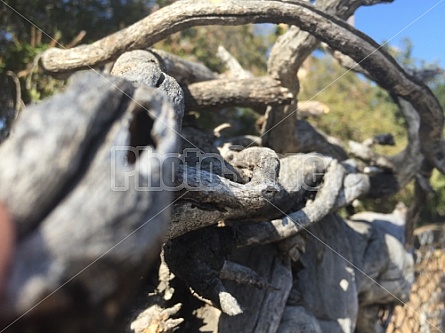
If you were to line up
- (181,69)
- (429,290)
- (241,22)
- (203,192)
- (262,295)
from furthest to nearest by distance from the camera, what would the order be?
(429,290)
(181,69)
(241,22)
(262,295)
(203,192)

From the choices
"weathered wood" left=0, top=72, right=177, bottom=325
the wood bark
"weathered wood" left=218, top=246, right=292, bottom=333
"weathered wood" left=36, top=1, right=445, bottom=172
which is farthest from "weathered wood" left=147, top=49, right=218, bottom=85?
"weathered wood" left=0, top=72, right=177, bottom=325

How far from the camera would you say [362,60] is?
122 inches

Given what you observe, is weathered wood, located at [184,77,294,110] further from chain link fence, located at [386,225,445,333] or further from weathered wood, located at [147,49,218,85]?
chain link fence, located at [386,225,445,333]

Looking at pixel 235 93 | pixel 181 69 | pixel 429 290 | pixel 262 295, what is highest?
pixel 181 69

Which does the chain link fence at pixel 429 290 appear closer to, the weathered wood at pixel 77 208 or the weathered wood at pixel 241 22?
the weathered wood at pixel 241 22

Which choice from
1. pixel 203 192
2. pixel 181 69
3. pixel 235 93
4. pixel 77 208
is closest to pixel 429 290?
pixel 235 93

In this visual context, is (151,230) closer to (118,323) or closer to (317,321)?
(118,323)

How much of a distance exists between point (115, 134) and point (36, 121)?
0.43ft

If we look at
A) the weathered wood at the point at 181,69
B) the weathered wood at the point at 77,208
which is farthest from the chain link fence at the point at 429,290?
the weathered wood at the point at 77,208

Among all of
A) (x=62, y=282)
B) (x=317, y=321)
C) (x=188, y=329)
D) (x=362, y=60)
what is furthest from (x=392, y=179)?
(x=62, y=282)

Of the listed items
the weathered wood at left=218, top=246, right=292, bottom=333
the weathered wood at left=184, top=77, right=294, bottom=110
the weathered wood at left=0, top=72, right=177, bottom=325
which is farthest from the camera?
the weathered wood at left=184, top=77, right=294, bottom=110

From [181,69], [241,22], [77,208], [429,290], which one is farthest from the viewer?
[429,290]

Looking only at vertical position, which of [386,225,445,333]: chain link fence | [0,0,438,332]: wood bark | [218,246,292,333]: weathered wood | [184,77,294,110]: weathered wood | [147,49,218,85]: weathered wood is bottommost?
[386,225,445,333]: chain link fence

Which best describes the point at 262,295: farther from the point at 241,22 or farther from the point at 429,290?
the point at 429,290
